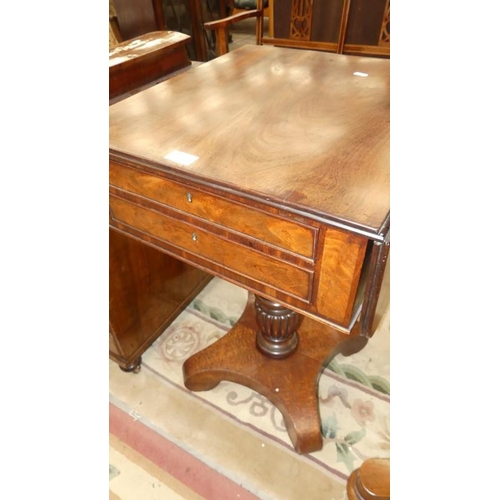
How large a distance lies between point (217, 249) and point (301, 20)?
1.48 metres

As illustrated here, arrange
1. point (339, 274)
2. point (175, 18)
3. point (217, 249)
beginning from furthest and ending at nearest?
point (175, 18) → point (217, 249) → point (339, 274)

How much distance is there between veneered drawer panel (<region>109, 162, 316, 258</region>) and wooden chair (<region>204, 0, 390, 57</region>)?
4.03ft

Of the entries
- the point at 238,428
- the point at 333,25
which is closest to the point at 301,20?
the point at 333,25

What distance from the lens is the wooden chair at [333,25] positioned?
162 centimetres

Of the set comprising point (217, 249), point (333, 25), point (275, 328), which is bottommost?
point (275, 328)

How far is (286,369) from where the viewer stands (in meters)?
1.07

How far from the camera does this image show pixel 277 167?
0.57m

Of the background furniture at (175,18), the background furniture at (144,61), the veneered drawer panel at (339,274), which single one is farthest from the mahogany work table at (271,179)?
the background furniture at (175,18)

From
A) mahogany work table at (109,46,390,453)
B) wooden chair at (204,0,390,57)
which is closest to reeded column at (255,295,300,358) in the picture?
mahogany work table at (109,46,390,453)

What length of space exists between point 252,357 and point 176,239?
55 cm

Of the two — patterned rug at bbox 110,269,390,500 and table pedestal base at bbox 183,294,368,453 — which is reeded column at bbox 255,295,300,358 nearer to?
table pedestal base at bbox 183,294,368,453

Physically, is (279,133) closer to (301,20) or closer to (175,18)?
(301,20)

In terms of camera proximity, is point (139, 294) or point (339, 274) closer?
point (339, 274)
